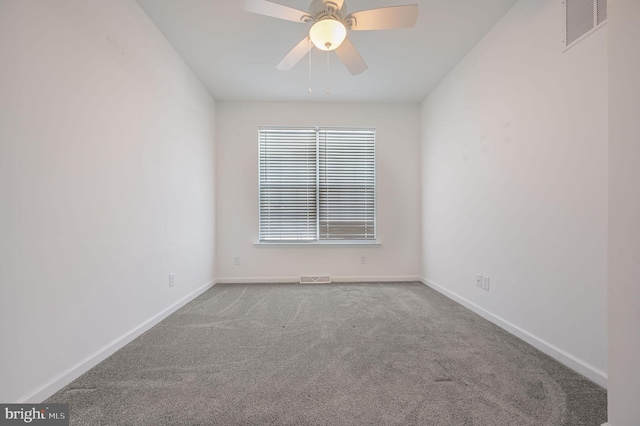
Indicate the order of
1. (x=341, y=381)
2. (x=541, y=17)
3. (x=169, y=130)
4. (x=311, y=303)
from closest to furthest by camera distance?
(x=341, y=381) < (x=541, y=17) < (x=169, y=130) < (x=311, y=303)

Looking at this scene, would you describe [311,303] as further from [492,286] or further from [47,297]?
[47,297]

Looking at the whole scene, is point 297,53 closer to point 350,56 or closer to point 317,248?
point 350,56

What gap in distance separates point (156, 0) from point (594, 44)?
2984mm

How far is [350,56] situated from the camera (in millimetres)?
2176

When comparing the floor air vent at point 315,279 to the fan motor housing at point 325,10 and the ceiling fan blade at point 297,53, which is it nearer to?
the ceiling fan blade at point 297,53

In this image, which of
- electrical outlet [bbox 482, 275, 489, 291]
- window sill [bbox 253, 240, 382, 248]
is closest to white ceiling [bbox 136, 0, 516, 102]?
window sill [bbox 253, 240, 382, 248]

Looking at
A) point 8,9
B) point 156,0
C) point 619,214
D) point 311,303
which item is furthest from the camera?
point 311,303

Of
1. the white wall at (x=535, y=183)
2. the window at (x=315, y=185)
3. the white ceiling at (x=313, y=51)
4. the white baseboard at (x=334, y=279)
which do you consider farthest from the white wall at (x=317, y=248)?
the white wall at (x=535, y=183)

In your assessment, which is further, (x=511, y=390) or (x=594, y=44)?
(x=594, y=44)

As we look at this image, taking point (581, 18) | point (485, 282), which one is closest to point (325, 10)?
point (581, 18)

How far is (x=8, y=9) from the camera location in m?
1.22

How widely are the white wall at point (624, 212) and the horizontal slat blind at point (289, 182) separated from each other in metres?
3.19

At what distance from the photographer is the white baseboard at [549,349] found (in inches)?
59.0

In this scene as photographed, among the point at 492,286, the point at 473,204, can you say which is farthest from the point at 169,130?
the point at 492,286
